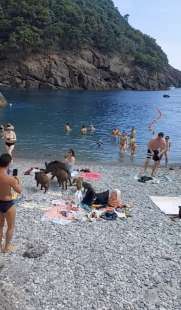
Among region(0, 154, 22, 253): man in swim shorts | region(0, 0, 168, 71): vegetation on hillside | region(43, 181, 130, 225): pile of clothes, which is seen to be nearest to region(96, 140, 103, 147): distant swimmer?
region(43, 181, 130, 225): pile of clothes

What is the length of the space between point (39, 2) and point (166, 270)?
107271 mm

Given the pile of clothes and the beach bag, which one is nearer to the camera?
the pile of clothes

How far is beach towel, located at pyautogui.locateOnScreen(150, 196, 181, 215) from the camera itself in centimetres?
1420

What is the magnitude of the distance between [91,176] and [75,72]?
9031 cm

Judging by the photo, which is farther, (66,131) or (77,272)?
(66,131)

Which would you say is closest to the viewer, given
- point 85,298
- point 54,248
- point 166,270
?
point 85,298

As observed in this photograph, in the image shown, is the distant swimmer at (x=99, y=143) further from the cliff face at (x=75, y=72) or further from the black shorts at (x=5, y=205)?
the cliff face at (x=75, y=72)

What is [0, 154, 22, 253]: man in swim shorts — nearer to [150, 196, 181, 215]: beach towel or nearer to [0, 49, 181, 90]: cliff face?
[150, 196, 181, 215]: beach towel

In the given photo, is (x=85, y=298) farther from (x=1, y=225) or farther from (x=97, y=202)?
(x=97, y=202)

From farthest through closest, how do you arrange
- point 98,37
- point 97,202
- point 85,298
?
point 98,37, point 97,202, point 85,298

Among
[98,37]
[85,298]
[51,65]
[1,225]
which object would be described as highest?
[98,37]

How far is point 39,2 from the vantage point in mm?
107125

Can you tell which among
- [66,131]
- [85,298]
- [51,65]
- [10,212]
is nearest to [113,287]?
[85,298]

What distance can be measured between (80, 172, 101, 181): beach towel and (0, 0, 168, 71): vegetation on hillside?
8376cm
